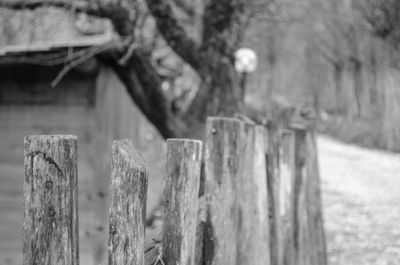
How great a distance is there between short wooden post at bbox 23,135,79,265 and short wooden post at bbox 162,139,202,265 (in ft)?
1.60

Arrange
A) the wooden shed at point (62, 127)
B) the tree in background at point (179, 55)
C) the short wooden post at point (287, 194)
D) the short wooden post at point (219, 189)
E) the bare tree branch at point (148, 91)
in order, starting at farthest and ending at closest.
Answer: the wooden shed at point (62, 127) < the bare tree branch at point (148, 91) < the tree in background at point (179, 55) < the short wooden post at point (287, 194) < the short wooden post at point (219, 189)

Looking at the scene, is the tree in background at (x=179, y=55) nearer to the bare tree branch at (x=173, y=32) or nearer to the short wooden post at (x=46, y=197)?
the bare tree branch at (x=173, y=32)

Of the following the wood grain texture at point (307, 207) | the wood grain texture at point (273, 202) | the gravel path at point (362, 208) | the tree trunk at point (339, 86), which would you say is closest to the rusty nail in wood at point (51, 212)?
the wood grain texture at point (273, 202)

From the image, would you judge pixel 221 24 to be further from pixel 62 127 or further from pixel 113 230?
pixel 113 230

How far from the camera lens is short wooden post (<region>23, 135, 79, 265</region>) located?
1.24 m

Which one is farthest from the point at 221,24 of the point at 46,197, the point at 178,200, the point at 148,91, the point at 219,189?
the point at 46,197

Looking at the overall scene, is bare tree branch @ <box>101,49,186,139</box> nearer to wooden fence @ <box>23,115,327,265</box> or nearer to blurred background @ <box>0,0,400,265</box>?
blurred background @ <box>0,0,400,265</box>

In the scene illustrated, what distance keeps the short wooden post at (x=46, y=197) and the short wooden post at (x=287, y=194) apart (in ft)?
6.11

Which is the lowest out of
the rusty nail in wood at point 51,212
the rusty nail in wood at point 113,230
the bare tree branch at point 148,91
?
the rusty nail in wood at point 113,230

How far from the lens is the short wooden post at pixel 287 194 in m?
2.95

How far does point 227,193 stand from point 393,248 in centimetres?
453

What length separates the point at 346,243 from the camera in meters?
6.31

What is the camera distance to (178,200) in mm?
1671

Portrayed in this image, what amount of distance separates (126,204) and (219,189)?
2.47 ft
